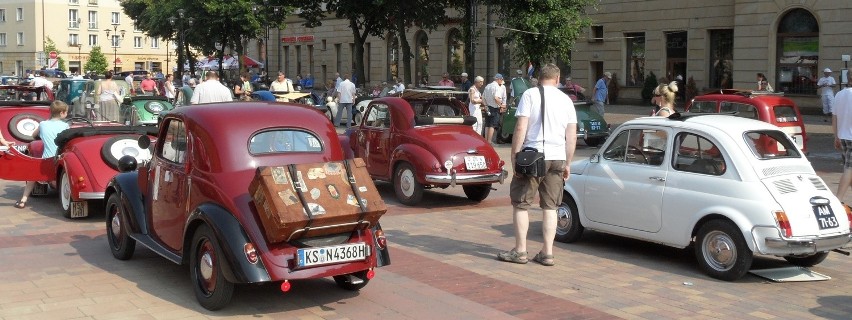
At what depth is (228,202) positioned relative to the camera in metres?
6.98

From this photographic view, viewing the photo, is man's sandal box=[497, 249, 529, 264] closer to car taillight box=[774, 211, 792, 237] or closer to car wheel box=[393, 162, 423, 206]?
car taillight box=[774, 211, 792, 237]

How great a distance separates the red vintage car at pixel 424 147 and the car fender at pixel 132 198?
14.7 ft

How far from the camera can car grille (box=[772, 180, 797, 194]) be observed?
A: 8.03 metres

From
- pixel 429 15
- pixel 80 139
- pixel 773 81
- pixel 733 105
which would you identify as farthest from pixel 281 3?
pixel 80 139

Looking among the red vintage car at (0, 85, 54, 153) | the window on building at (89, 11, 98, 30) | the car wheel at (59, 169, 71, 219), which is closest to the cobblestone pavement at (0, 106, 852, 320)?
the car wheel at (59, 169, 71, 219)

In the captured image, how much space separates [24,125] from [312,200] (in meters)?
9.71

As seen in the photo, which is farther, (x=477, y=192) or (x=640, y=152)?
(x=477, y=192)

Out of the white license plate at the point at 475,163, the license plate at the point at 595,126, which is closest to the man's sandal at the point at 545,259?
the white license plate at the point at 475,163

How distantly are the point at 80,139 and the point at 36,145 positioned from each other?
1684 mm

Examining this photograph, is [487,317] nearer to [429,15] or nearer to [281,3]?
[429,15]

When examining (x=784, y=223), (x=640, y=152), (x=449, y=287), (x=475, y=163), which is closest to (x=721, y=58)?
(x=475, y=163)

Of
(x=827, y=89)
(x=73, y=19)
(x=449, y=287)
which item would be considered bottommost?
(x=449, y=287)

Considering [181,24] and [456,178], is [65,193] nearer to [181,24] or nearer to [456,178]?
[456,178]

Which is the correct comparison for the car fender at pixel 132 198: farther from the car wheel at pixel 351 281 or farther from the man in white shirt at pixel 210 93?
the man in white shirt at pixel 210 93
